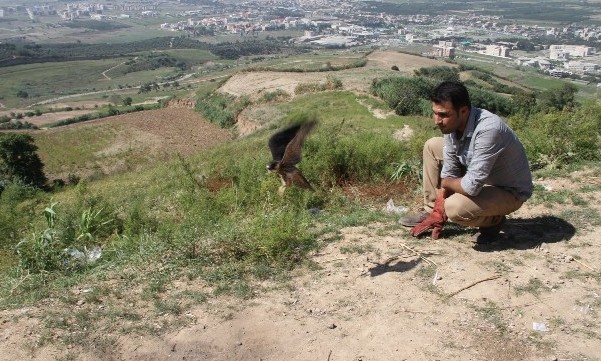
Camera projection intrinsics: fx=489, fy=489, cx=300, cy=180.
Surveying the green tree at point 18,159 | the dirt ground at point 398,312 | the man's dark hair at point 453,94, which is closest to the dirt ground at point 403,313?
the dirt ground at point 398,312

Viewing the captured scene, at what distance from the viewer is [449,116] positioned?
3654 millimetres

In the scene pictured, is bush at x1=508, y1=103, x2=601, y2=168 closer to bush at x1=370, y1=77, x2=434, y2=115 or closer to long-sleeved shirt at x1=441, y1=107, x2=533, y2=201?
long-sleeved shirt at x1=441, y1=107, x2=533, y2=201

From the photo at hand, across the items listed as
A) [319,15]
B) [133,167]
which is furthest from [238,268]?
[319,15]

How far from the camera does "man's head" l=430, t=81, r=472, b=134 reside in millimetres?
3590

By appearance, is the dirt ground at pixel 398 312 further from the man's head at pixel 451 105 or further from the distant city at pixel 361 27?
the distant city at pixel 361 27

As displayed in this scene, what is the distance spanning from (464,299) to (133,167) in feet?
72.1

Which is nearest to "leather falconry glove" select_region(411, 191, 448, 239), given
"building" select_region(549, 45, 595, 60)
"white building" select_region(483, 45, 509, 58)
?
→ "building" select_region(549, 45, 595, 60)

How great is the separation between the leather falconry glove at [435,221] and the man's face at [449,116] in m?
0.67

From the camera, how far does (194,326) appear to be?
3273 millimetres

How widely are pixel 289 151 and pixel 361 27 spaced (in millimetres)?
106417

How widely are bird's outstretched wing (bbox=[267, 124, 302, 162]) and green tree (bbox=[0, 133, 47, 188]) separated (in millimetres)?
19379

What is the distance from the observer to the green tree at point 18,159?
20469mm

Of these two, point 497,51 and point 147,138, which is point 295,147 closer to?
point 147,138

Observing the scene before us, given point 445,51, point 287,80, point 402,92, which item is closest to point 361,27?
point 445,51
